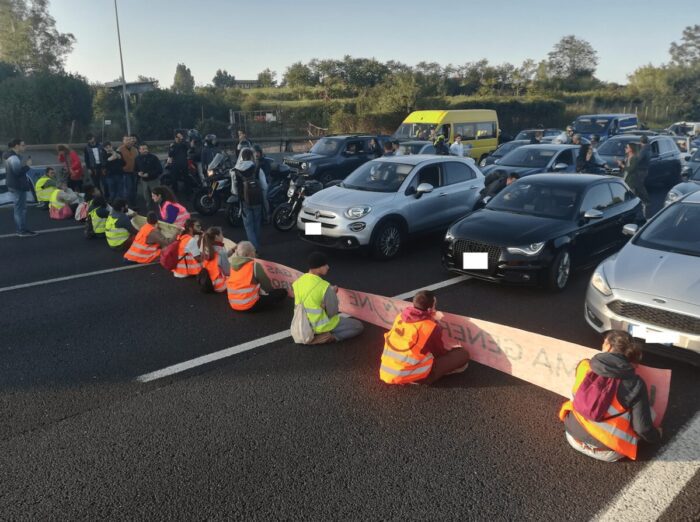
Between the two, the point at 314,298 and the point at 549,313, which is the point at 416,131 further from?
the point at 314,298

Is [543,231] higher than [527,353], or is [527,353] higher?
[543,231]

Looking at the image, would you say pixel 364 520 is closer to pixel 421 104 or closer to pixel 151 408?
pixel 151 408

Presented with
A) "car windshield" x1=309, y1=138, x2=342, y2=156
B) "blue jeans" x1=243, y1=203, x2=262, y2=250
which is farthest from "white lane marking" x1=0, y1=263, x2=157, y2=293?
"car windshield" x1=309, y1=138, x2=342, y2=156

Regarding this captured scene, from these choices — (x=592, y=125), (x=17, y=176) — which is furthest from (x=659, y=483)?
(x=592, y=125)

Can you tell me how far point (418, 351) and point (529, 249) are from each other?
3135mm

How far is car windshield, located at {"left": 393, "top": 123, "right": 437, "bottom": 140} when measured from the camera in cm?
2042

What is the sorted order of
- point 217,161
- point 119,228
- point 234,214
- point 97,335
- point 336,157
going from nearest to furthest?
point 97,335, point 119,228, point 234,214, point 217,161, point 336,157

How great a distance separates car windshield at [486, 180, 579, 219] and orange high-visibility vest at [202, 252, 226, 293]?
13.9 ft

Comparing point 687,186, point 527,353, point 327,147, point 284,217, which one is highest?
point 327,147

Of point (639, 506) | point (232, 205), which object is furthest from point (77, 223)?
point (639, 506)

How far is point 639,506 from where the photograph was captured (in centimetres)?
329

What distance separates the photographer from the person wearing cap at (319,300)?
539 cm

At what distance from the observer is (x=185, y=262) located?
314 inches

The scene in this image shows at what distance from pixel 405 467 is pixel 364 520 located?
0.59m
